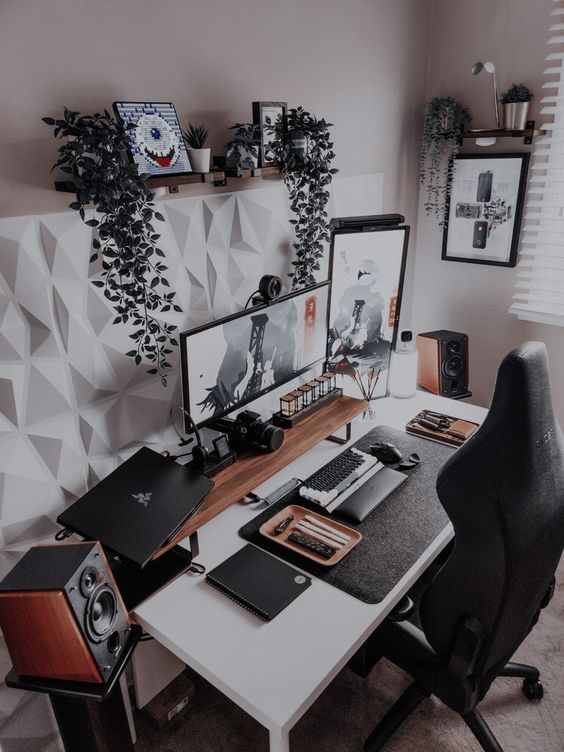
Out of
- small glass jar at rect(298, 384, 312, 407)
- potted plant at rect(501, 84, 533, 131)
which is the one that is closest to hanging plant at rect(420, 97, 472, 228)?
potted plant at rect(501, 84, 533, 131)

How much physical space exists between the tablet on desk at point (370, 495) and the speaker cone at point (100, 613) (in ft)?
2.43

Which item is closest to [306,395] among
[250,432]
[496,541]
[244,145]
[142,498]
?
[250,432]

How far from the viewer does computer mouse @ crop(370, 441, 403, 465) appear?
6.56 feet

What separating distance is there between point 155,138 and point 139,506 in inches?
41.0

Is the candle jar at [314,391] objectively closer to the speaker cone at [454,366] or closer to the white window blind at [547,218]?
the speaker cone at [454,366]

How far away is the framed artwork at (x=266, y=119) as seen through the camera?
181cm

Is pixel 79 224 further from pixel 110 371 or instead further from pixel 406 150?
pixel 406 150

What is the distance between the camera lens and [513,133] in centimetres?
247

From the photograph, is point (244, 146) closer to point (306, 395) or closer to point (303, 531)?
Answer: point (306, 395)

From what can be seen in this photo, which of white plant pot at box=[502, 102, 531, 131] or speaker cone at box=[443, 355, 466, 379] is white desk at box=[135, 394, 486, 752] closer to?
speaker cone at box=[443, 355, 466, 379]

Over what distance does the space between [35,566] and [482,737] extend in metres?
1.40

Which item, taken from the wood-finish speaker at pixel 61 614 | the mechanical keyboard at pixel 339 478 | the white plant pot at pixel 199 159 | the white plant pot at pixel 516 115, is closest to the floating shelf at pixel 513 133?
the white plant pot at pixel 516 115

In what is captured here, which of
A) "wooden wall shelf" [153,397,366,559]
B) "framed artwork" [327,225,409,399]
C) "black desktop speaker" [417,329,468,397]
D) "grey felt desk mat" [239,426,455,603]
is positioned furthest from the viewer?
"black desktop speaker" [417,329,468,397]

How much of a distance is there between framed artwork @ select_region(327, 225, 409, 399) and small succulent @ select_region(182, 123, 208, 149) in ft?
2.29
